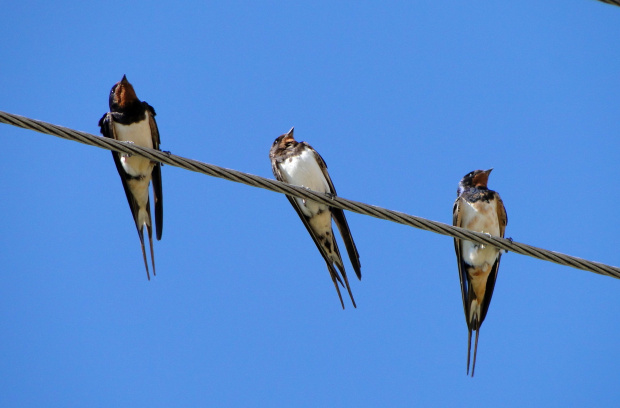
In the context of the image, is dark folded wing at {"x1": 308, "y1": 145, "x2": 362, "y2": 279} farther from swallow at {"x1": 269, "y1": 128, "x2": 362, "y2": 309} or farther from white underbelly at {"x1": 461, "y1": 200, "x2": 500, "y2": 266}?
white underbelly at {"x1": 461, "y1": 200, "x2": 500, "y2": 266}

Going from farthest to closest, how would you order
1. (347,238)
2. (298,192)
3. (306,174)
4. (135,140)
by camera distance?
(306,174) < (135,140) < (347,238) < (298,192)

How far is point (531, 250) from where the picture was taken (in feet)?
12.0

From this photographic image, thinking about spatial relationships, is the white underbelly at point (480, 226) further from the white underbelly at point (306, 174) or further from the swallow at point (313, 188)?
the white underbelly at point (306, 174)

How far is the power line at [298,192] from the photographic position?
339cm

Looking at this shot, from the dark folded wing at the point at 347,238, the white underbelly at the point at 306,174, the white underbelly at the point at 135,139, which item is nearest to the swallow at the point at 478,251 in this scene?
the dark folded wing at the point at 347,238

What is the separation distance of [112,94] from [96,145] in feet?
8.71

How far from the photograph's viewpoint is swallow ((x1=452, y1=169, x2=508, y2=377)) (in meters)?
5.95

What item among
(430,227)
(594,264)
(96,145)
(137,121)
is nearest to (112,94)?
(137,121)

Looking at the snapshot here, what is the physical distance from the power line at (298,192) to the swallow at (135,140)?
227 centimetres

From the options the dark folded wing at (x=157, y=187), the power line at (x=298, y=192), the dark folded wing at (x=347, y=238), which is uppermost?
the dark folded wing at (x=157, y=187)

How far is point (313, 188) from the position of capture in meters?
6.04

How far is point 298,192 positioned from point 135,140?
242 cm

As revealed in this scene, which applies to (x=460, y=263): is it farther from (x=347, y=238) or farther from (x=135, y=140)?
(x=135, y=140)

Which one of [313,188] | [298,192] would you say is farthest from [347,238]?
[298,192]
